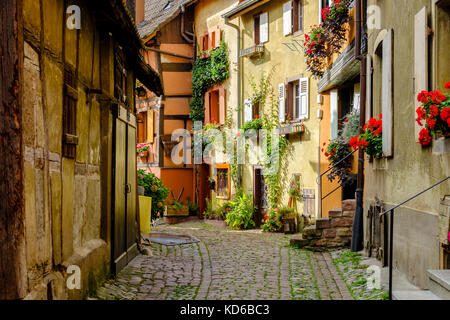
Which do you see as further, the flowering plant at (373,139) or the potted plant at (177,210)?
the potted plant at (177,210)

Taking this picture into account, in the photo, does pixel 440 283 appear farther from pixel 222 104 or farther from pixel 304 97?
pixel 222 104

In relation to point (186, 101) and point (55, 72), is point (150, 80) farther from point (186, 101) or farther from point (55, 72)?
point (186, 101)

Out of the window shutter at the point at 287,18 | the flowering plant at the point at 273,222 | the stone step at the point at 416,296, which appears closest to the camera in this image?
the stone step at the point at 416,296

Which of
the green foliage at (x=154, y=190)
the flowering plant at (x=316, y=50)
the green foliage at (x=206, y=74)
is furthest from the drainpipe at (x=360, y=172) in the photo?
the green foliage at (x=206, y=74)

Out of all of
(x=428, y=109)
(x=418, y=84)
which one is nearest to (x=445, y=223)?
(x=428, y=109)

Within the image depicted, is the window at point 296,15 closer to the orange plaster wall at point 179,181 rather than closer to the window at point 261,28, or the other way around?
the window at point 261,28

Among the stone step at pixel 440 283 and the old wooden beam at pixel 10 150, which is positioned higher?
the old wooden beam at pixel 10 150

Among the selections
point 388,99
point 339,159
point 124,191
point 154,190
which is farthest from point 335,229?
point 124,191

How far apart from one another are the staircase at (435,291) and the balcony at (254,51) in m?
13.0

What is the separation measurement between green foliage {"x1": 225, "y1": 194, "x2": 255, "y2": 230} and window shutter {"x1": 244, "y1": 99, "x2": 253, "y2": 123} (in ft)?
7.50

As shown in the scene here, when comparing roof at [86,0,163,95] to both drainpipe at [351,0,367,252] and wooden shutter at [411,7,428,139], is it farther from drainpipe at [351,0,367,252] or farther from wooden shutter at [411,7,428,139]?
drainpipe at [351,0,367,252]

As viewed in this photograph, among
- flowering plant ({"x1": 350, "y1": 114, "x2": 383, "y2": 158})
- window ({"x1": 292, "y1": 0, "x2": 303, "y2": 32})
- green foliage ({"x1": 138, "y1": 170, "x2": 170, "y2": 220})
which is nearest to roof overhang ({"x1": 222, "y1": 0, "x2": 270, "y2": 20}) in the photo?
window ({"x1": 292, "y1": 0, "x2": 303, "y2": 32})

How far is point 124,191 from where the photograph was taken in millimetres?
9031

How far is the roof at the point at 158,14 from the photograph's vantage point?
74.0 ft
